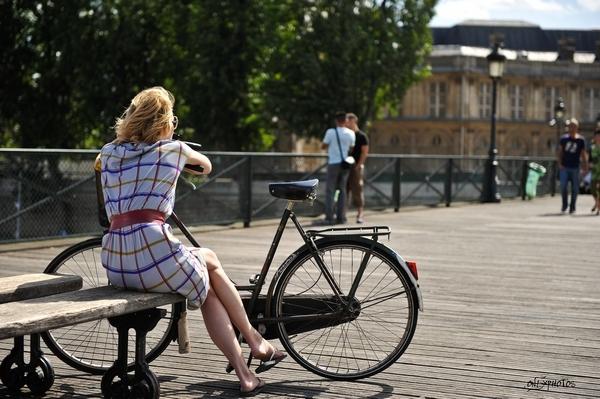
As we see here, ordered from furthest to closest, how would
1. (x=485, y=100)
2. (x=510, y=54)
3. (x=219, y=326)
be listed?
(x=510, y=54) < (x=485, y=100) < (x=219, y=326)

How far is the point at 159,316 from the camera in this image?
536 centimetres

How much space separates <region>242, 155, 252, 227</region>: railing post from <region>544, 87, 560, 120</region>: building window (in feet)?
309

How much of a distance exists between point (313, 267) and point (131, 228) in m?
1.15

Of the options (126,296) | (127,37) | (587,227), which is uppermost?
(127,37)

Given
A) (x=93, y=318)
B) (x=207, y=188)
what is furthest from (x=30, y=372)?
(x=207, y=188)

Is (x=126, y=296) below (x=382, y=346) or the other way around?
the other way around

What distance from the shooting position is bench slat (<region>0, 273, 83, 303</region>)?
209 inches

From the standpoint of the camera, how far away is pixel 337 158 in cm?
1798

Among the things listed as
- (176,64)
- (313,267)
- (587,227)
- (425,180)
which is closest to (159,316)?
(313,267)

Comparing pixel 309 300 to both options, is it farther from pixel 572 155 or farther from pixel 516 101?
pixel 516 101

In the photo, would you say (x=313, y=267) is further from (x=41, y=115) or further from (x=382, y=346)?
(x=41, y=115)

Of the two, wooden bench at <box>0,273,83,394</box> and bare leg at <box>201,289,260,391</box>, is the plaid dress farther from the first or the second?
wooden bench at <box>0,273,83,394</box>

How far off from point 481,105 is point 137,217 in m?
101

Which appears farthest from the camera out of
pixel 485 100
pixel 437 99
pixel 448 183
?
pixel 485 100
